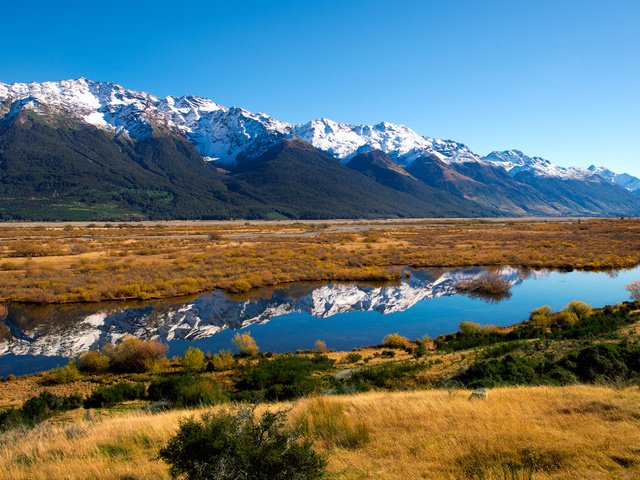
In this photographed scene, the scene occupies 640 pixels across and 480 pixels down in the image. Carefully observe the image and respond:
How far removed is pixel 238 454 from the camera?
5625mm

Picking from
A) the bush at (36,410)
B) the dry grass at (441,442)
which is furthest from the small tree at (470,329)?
the bush at (36,410)

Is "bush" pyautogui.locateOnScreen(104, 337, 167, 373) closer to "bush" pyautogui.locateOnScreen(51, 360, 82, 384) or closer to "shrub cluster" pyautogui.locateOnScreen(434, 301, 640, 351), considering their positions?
"bush" pyautogui.locateOnScreen(51, 360, 82, 384)

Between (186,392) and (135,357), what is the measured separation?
664 cm

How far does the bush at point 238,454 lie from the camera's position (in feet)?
18.1

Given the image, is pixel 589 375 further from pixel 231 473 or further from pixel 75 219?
pixel 75 219

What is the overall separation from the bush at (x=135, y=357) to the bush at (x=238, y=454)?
534 inches

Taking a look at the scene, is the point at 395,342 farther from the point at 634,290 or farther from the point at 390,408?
the point at 634,290

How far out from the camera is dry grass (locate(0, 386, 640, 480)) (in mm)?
6301

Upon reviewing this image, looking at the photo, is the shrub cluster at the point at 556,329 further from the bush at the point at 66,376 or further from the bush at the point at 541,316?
the bush at the point at 66,376

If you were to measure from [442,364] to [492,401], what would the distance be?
6.85 m

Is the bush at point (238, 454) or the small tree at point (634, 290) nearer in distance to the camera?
the bush at point (238, 454)

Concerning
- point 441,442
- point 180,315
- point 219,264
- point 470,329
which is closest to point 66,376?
point 180,315

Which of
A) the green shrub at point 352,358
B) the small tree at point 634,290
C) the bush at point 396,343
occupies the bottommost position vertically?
the small tree at point 634,290

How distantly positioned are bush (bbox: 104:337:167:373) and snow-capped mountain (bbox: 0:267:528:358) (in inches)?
191
